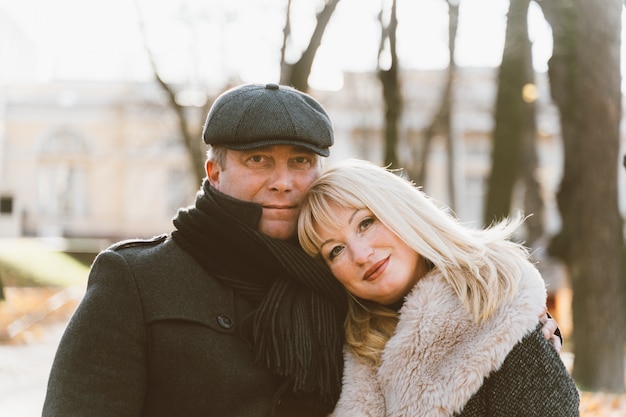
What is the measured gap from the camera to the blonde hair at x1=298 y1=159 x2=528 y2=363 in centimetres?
310

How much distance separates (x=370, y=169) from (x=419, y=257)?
0.43 meters

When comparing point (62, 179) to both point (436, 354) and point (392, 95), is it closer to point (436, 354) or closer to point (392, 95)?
point (392, 95)

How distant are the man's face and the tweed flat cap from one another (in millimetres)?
75

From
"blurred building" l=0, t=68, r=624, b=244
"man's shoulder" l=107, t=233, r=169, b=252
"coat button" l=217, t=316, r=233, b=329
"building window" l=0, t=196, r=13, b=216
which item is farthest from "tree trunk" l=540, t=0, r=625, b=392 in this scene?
"blurred building" l=0, t=68, r=624, b=244

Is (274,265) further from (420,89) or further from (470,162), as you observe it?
(470,162)

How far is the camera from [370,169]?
3.36m

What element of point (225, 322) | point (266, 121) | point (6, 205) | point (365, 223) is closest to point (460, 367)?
point (365, 223)

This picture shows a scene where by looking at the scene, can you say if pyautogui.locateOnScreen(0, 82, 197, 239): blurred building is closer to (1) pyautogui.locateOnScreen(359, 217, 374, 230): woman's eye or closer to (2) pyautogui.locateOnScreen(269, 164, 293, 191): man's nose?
(2) pyautogui.locateOnScreen(269, 164, 293, 191): man's nose

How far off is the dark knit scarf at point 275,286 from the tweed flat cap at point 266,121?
252 mm

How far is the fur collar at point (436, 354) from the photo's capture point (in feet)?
9.25

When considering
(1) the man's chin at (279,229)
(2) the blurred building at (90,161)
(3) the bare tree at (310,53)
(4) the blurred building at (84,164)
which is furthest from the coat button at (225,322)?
(4) the blurred building at (84,164)

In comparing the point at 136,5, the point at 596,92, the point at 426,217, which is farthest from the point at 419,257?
the point at 136,5

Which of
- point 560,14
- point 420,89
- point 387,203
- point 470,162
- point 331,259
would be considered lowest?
point 470,162

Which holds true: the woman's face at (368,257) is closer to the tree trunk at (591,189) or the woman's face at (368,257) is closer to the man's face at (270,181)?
the man's face at (270,181)
